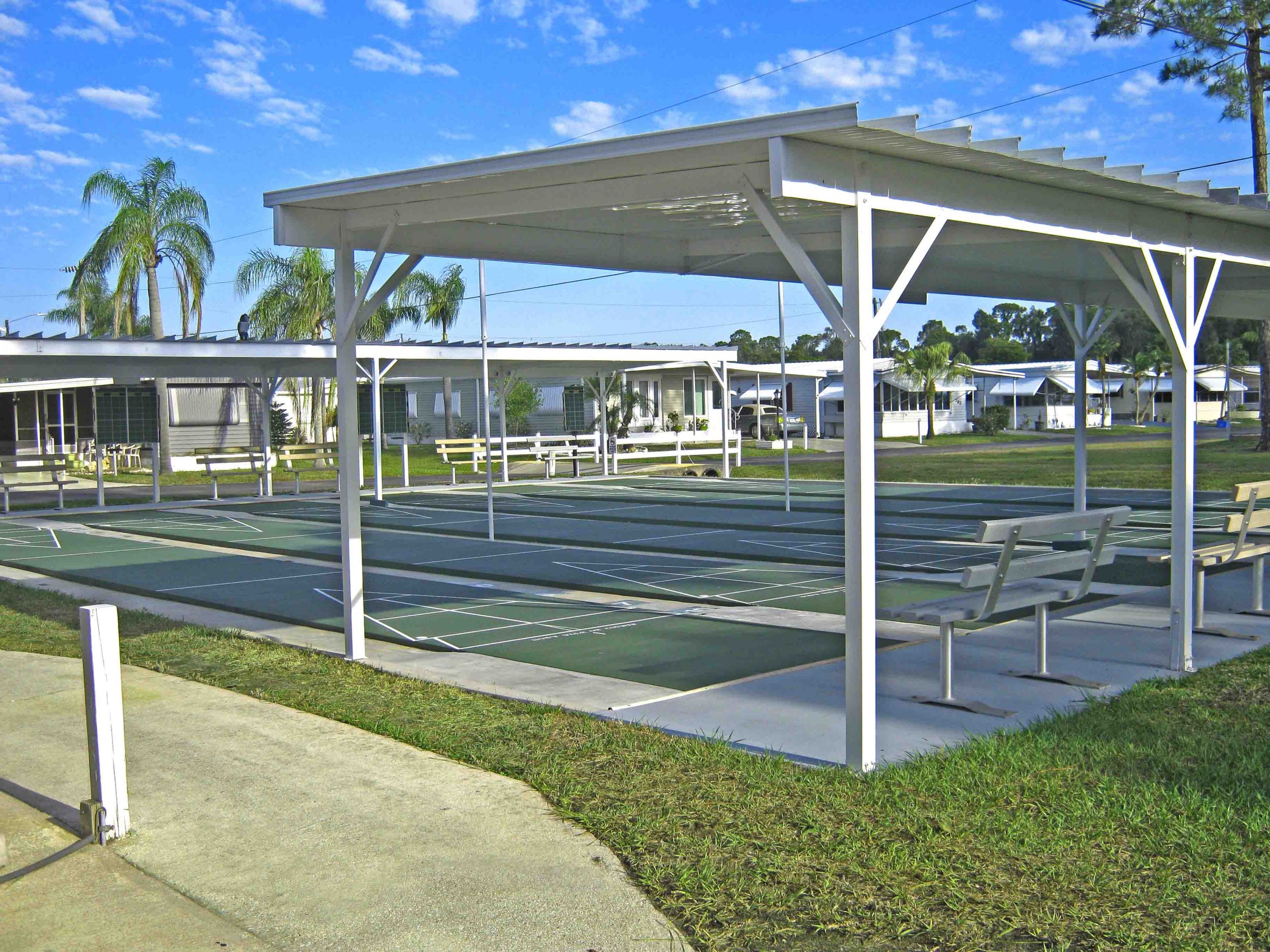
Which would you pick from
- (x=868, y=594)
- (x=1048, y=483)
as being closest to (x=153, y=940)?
(x=868, y=594)

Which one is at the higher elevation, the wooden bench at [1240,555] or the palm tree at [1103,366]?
the palm tree at [1103,366]

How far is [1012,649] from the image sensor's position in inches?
344

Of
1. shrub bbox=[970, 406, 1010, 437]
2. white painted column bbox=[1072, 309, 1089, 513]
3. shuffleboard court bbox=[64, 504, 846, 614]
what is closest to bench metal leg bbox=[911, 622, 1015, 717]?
shuffleboard court bbox=[64, 504, 846, 614]

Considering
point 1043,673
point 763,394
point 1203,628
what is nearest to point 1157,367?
point 763,394

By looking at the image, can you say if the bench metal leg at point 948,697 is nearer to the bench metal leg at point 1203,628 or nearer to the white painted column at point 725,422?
the bench metal leg at point 1203,628

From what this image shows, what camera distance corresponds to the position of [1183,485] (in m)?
8.22

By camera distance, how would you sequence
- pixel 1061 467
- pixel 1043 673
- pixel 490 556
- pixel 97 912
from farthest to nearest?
pixel 1061 467 < pixel 490 556 < pixel 1043 673 < pixel 97 912

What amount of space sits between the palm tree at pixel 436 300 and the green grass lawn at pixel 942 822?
41336 millimetres

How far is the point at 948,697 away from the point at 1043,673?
0.97 meters

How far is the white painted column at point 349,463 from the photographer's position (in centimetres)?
871

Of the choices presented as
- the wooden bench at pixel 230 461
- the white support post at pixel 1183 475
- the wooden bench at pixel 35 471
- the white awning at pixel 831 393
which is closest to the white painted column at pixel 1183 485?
the white support post at pixel 1183 475

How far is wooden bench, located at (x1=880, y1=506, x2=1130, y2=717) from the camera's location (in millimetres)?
7051

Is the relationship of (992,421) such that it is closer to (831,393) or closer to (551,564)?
(831,393)

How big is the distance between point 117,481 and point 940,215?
3164cm
